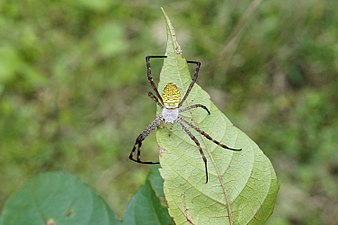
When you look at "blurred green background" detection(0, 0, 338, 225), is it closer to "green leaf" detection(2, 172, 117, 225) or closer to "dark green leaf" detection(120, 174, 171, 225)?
"green leaf" detection(2, 172, 117, 225)

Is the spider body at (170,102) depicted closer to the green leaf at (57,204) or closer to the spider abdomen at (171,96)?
the spider abdomen at (171,96)

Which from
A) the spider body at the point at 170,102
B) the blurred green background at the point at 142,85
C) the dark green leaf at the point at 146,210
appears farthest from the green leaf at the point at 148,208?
the blurred green background at the point at 142,85

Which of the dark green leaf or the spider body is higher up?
the spider body

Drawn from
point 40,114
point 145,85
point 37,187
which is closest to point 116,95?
point 145,85

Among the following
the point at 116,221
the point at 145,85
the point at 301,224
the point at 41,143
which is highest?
the point at 116,221

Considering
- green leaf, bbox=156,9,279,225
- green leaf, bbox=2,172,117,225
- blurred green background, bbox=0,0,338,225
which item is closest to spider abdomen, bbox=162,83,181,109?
green leaf, bbox=156,9,279,225

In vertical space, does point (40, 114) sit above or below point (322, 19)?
below

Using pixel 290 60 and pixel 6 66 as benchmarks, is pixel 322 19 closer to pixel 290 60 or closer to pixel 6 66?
pixel 290 60
